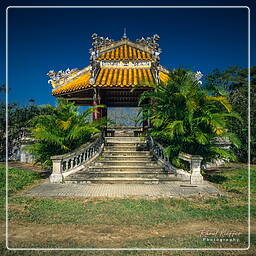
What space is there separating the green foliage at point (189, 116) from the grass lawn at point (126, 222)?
7.65 feet

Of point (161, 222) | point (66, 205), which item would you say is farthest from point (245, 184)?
point (66, 205)

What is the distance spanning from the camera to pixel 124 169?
29.1 ft

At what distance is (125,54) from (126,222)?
10.7 meters

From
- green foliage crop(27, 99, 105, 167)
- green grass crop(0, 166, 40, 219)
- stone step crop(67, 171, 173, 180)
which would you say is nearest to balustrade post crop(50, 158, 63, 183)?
stone step crop(67, 171, 173, 180)

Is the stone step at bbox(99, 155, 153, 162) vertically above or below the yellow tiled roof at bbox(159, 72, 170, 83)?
below

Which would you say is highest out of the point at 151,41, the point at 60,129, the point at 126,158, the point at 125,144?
the point at 151,41

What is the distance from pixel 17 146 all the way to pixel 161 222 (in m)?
12.7

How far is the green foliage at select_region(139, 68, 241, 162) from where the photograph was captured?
311 inches

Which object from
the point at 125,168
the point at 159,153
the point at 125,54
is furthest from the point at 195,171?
the point at 125,54

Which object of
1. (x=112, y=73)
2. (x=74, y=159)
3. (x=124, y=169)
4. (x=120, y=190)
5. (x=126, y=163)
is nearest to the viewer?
(x=120, y=190)

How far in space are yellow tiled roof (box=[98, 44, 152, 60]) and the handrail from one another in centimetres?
479

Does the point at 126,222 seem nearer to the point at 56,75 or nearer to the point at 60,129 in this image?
the point at 60,129

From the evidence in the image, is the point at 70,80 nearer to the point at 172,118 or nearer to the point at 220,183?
the point at 172,118

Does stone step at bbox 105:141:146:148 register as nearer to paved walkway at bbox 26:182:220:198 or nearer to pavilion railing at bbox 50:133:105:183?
pavilion railing at bbox 50:133:105:183
